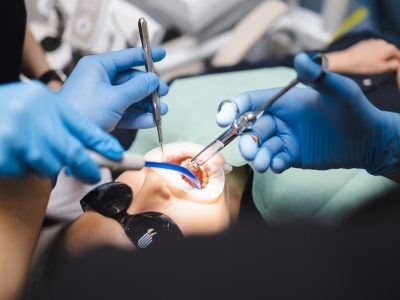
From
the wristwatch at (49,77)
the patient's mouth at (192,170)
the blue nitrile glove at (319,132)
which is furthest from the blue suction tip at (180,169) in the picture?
the wristwatch at (49,77)

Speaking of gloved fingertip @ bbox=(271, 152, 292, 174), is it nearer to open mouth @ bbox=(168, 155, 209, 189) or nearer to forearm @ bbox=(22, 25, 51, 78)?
open mouth @ bbox=(168, 155, 209, 189)

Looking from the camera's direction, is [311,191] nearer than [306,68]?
No

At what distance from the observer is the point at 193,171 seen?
30.2 inches

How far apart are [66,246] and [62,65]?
802mm

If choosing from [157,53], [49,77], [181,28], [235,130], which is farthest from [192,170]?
[181,28]

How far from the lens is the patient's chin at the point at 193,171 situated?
75 centimetres

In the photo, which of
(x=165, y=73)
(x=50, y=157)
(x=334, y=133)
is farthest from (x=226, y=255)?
(x=165, y=73)

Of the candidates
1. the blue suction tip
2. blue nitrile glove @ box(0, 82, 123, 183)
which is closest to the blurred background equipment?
the blue suction tip

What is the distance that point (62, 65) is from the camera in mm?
1368

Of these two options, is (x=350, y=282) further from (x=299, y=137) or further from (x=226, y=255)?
(x=299, y=137)

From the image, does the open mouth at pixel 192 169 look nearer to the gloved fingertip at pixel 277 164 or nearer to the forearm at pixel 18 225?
the gloved fingertip at pixel 277 164

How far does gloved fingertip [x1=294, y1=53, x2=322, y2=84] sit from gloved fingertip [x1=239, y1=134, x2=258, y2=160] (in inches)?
5.6

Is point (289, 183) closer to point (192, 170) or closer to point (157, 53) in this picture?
point (192, 170)

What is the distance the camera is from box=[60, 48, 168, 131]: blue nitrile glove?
27.2 inches
